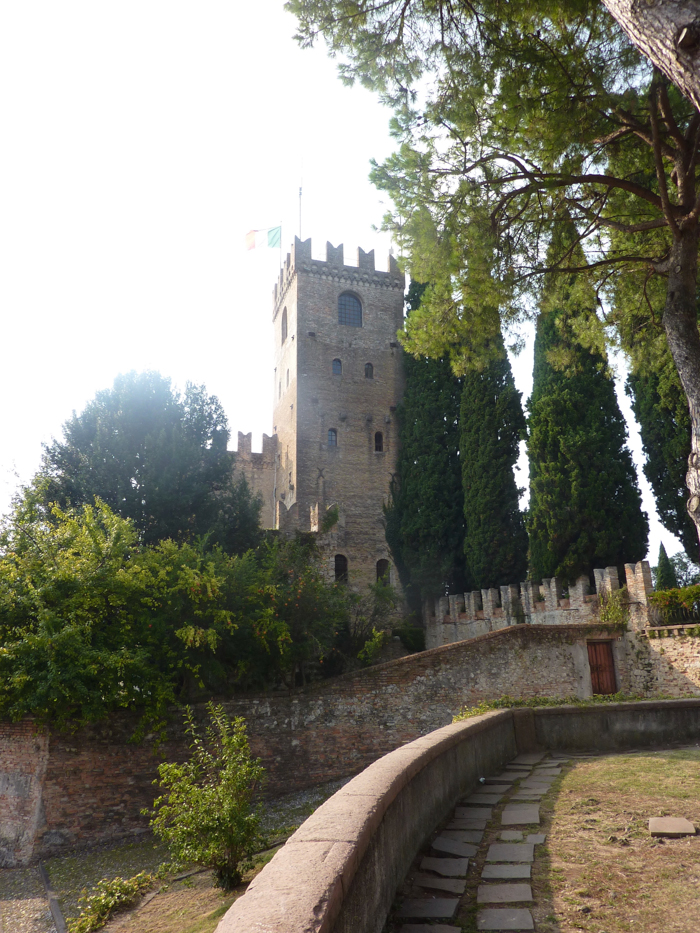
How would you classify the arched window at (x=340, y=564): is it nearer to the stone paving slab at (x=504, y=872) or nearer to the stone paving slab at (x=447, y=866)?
the stone paving slab at (x=447, y=866)

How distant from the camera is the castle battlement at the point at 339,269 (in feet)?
101

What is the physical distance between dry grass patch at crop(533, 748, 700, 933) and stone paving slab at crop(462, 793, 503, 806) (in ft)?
1.33

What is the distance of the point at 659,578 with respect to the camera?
79.6 ft

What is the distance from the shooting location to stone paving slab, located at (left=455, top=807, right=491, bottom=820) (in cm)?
481

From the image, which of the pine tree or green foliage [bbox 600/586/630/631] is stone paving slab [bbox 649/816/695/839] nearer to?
green foliage [bbox 600/586/630/631]

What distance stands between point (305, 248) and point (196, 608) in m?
22.6

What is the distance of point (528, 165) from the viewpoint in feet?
30.8

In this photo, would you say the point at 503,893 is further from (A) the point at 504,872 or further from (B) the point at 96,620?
(B) the point at 96,620

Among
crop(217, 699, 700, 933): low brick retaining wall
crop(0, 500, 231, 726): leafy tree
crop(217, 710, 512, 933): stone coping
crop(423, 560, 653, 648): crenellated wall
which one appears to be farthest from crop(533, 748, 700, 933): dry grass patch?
crop(423, 560, 653, 648): crenellated wall

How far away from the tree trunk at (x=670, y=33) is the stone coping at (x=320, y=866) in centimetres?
414

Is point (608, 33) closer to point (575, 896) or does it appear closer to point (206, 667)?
point (575, 896)

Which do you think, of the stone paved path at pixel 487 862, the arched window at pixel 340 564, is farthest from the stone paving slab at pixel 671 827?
the arched window at pixel 340 564

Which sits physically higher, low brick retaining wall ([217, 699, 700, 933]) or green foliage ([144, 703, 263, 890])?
low brick retaining wall ([217, 699, 700, 933])

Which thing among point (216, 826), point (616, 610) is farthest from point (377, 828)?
point (616, 610)
